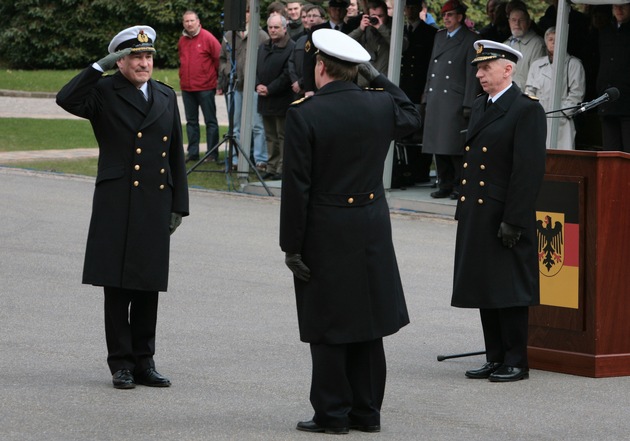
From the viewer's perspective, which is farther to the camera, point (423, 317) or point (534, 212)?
point (423, 317)

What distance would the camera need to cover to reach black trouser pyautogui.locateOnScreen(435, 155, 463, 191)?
15672mm

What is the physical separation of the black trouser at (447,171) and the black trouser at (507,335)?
25.5ft

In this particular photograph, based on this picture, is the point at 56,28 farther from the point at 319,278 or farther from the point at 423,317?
the point at 319,278

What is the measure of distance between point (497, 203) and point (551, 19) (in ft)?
26.0

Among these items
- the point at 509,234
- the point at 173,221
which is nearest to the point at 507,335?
the point at 509,234

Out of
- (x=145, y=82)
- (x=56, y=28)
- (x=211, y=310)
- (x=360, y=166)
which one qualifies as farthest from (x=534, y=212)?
(x=56, y=28)

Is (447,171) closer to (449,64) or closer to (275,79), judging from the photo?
(449,64)

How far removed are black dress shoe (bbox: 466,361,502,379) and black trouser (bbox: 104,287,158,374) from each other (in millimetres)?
1904

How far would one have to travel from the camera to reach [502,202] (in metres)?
7.76

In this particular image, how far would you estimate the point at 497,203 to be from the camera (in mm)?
7773

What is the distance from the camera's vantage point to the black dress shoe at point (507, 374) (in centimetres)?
775

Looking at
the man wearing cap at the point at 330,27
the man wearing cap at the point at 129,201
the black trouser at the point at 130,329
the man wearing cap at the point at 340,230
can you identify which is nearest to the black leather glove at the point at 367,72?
the man wearing cap at the point at 340,230

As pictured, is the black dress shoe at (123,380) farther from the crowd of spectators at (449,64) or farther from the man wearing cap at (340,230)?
the crowd of spectators at (449,64)

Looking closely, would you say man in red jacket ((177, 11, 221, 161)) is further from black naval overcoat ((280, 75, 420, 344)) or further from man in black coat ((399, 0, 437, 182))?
black naval overcoat ((280, 75, 420, 344))
